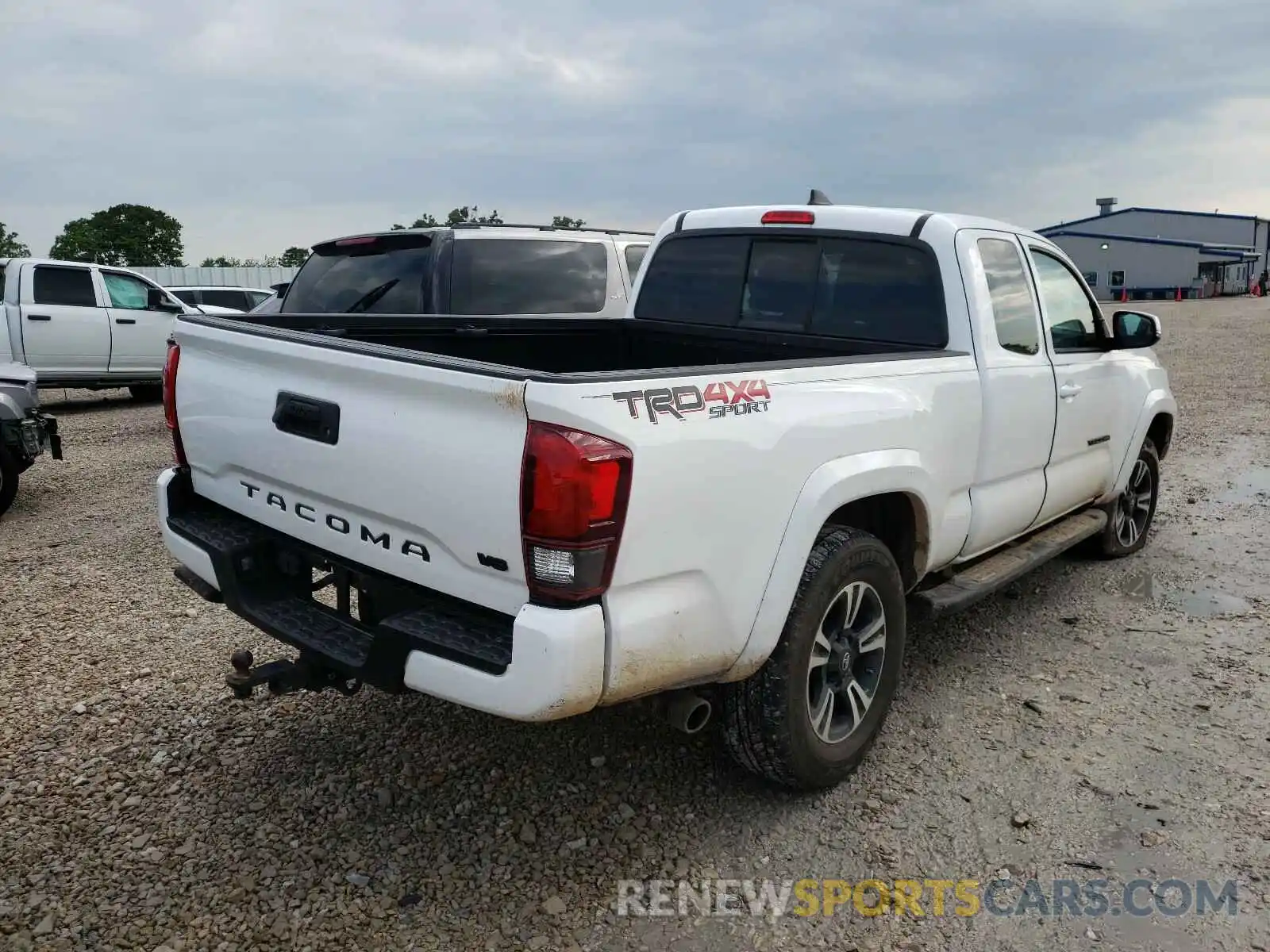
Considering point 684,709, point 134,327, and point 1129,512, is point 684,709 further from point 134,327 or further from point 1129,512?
point 134,327

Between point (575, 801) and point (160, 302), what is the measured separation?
12.2m

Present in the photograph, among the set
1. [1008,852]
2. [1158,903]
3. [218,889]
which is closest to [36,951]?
[218,889]

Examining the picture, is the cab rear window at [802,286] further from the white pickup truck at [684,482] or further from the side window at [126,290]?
the side window at [126,290]

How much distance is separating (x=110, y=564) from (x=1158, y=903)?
219 inches

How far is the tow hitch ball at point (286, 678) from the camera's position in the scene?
287 centimetres

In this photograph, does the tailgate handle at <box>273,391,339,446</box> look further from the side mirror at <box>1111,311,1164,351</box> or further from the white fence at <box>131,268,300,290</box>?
the white fence at <box>131,268,300,290</box>

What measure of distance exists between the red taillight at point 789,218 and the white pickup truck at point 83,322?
33.0 feet

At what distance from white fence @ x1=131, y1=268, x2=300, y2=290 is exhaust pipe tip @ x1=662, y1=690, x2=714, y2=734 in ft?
96.2

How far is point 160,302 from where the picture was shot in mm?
13102

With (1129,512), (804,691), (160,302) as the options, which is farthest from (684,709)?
(160,302)

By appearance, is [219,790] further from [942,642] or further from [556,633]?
[942,642]

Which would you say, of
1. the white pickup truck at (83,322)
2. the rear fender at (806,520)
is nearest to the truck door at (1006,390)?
the rear fender at (806,520)

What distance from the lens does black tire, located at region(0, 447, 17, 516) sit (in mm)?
6816

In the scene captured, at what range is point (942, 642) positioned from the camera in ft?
15.3
